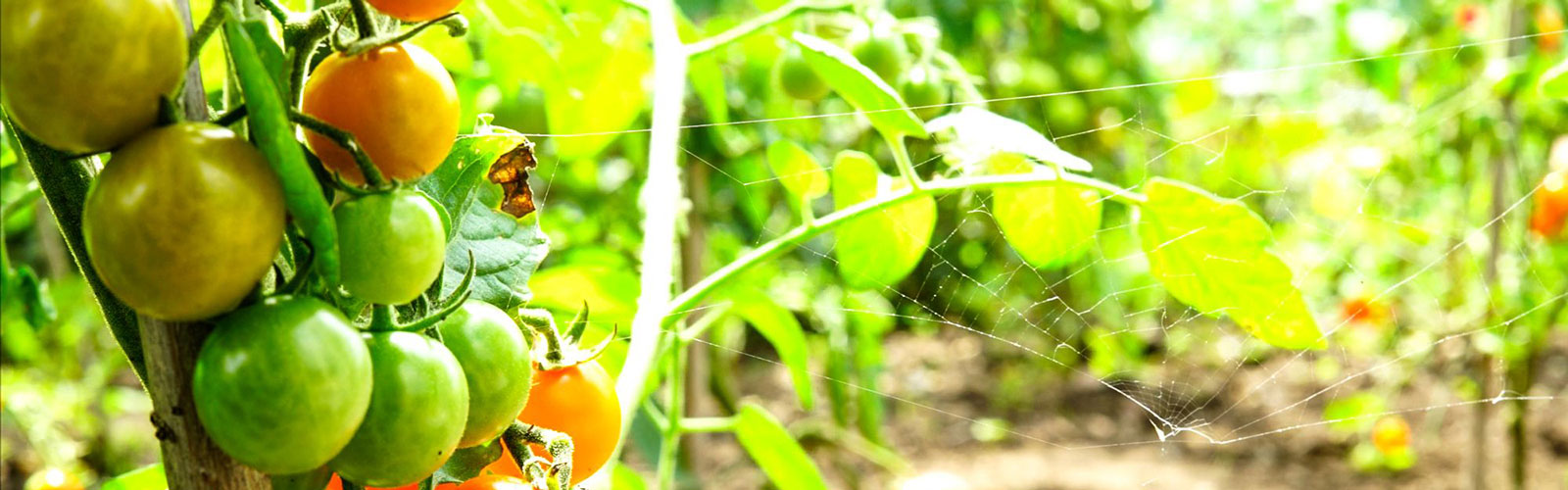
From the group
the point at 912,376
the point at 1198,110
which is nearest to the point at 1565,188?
the point at 1198,110

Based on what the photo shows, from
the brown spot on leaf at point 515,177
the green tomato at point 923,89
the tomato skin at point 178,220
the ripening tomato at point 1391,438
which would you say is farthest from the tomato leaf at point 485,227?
the ripening tomato at point 1391,438

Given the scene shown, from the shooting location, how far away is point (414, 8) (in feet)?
0.70

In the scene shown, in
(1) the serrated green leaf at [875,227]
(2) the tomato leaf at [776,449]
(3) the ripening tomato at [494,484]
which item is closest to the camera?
(3) the ripening tomato at [494,484]

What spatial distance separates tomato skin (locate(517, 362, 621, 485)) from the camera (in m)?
0.33

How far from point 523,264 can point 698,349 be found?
787mm

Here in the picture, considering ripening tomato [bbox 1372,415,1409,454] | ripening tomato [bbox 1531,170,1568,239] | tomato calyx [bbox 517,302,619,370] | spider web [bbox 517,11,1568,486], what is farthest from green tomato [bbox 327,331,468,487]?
ripening tomato [bbox 1372,415,1409,454]

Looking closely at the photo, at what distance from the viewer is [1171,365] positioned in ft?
8.65

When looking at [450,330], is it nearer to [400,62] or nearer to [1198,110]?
[400,62]

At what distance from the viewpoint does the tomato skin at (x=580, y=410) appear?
1.07 feet

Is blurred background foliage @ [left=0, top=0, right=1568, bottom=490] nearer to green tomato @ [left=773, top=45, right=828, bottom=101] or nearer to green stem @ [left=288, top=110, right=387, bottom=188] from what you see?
green tomato @ [left=773, top=45, right=828, bottom=101]

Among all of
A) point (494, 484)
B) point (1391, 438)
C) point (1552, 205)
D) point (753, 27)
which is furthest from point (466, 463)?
point (1391, 438)

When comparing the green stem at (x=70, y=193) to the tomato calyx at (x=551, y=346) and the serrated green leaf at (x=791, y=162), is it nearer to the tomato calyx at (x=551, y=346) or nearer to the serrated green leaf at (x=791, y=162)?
the tomato calyx at (x=551, y=346)

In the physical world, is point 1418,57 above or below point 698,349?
above

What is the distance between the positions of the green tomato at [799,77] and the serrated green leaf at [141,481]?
43cm
